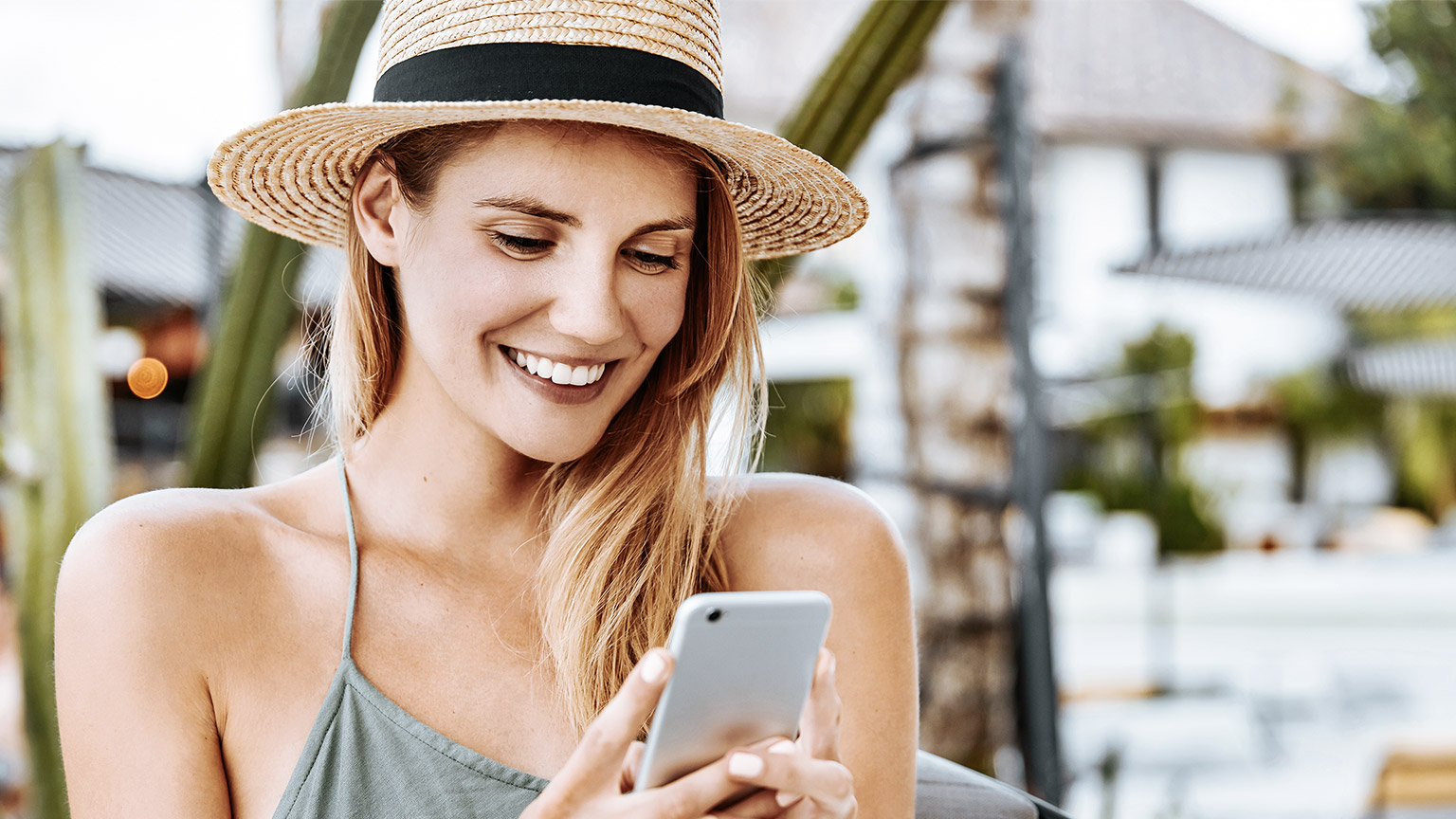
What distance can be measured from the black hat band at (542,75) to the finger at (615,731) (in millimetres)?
611

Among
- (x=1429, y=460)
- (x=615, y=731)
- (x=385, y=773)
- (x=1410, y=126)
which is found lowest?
(x=1429, y=460)

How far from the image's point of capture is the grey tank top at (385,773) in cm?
125

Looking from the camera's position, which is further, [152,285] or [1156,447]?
[1156,447]

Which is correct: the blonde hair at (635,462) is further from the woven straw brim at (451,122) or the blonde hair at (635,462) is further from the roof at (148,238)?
the roof at (148,238)

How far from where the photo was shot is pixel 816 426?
12609 mm

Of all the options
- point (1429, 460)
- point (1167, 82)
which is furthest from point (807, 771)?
point (1167, 82)

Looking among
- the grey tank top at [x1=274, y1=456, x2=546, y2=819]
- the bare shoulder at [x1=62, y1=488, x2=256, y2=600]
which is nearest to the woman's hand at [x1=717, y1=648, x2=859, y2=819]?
the grey tank top at [x1=274, y1=456, x2=546, y2=819]

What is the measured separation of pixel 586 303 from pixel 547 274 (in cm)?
5

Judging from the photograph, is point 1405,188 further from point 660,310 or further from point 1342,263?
point 660,310

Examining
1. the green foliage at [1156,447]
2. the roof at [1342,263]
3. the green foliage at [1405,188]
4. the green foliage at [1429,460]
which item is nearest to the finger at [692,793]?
the roof at [1342,263]

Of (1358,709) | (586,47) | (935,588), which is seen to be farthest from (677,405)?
(1358,709)

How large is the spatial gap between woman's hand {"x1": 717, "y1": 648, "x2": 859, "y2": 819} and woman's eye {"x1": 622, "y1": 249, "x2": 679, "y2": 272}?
0.48 m

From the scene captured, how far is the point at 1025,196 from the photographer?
8.36ft

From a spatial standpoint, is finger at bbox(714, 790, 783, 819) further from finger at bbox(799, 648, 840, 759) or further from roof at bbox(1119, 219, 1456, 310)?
roof at bbox(1119, 219, 1456, 310)
